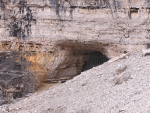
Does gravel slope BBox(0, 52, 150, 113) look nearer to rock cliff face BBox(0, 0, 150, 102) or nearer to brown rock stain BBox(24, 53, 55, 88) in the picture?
rock cliff face BBox(0, 0, 150, 102)

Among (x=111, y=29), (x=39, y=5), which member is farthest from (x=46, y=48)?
(x=111, y=29)

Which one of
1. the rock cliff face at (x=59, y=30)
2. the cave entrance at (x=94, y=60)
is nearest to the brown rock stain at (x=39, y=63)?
the rock cliff face at (x=59, y=30)

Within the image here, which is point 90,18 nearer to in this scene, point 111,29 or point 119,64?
point 111,29

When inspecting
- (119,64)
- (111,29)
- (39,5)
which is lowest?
(119,64)

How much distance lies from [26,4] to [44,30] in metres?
1.18

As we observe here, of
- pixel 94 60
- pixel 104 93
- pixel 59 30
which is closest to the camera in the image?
pixel 104 93

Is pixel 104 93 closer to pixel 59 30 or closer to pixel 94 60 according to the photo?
pixel 59 30

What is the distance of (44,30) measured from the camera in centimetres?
1352

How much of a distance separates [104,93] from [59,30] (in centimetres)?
414

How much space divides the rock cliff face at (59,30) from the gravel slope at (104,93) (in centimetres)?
112

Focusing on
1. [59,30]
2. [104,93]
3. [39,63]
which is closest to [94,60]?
[59,30]

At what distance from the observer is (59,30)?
1350cm

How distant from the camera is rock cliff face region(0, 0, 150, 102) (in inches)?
523

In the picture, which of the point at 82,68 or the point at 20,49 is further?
the point at 82,68
